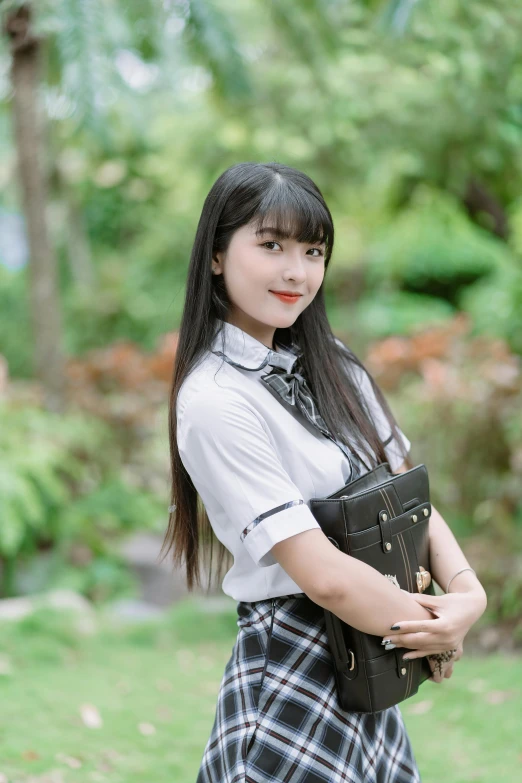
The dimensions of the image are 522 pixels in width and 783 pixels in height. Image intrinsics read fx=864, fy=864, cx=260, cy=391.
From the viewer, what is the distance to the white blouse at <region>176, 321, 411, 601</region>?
4.18ft

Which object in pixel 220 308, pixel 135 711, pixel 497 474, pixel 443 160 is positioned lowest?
pixel 135 711

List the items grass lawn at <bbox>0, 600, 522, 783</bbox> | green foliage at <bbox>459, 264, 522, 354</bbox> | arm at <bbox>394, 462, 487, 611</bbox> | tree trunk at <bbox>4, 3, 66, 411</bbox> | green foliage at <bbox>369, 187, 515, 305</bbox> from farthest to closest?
green foliage at <bbox>369, 187, 515, 305</bbox>
tree trunk at <bbox>4, 3, 66, 411</bbox>
green foliage at <bbox>459, 264, 522, 354</bbox>
grass lawn at <bbox>0, 600, 522, 783</bbox>
arm at <bbox>394, 462, 487, 611</bbox>

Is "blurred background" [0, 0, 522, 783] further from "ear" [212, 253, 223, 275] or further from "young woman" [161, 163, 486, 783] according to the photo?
"ear" [212, 253, 223, 275]

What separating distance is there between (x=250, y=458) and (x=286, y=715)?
43cm

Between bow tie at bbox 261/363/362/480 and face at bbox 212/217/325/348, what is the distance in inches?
3.6

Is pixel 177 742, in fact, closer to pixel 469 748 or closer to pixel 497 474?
pixel 469 748

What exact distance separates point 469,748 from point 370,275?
10122mm

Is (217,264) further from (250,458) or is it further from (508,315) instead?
(508,315)

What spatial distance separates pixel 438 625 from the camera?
4.40 ft

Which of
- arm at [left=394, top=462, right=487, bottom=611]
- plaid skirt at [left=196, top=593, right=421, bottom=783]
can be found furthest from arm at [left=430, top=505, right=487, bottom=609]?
plaid skirt at [left=196, top=593, right=421, bottom=783]

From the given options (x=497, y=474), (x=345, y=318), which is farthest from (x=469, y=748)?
(x=345, y=318)

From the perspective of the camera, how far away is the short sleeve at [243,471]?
1263 millimetres

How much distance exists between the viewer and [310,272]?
1.47 metres

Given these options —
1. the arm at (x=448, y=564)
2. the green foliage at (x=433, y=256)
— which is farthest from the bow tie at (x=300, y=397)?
the green foliage at (x=433, y=256)
